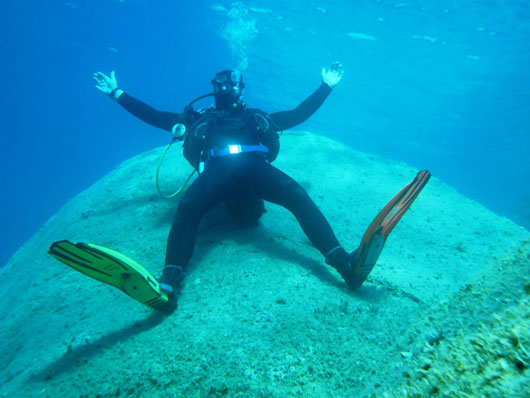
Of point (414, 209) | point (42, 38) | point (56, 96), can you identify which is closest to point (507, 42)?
point (414, 209)

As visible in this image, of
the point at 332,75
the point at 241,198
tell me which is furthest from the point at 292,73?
the point at 241,198

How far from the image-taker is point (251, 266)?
2.89m

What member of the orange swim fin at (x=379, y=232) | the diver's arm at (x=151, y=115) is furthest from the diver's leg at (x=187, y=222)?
the orange swim fin at (x=379, y=232)

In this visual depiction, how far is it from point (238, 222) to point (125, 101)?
296 cm

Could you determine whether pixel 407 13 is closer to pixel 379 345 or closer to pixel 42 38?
pixel 379 345

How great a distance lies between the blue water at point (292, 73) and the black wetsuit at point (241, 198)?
21957 mm

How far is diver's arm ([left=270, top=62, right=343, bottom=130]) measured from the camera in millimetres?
4574

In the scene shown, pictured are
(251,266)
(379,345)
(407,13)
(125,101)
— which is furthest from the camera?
(407,13)

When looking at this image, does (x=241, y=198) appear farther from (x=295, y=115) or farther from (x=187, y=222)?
(x=295, y=115)

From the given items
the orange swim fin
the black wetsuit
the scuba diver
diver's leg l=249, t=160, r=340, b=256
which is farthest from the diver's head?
the orange swim fin

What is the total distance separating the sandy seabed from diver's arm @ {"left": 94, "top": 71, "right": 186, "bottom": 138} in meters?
1.32

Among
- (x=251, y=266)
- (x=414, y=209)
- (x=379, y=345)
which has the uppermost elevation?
(x=414, y=209)

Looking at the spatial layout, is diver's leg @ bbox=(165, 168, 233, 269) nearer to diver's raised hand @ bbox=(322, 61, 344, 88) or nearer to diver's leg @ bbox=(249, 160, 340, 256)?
diver's leg @ bbox=(249, 160, 340, 256)

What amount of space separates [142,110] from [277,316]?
394 cm
